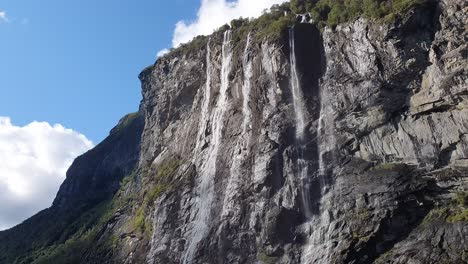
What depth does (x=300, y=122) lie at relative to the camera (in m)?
43.0

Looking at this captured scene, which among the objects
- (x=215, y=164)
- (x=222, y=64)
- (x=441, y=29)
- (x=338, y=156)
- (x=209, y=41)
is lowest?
(x=338, y=156)

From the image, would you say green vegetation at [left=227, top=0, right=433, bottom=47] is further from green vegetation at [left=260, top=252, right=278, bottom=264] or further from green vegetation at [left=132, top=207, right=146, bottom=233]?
green vegetation at [left=260, top=252, right=278, bottom=264]

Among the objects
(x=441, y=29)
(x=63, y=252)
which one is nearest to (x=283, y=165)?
(x=441, y=29)

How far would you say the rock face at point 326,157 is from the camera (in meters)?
35.0

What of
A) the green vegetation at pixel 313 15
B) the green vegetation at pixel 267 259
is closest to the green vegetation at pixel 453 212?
the green vegetation at pixel 267 259

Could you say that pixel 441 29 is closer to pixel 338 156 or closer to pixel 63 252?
pixel 338 156

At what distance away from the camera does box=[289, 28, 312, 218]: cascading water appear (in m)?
39.2

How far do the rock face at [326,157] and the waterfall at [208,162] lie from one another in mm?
125

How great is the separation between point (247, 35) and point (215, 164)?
1439 cm

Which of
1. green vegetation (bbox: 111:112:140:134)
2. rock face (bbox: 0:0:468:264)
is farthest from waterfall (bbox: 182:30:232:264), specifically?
green vegetation (bbox: 111:112:140:134)

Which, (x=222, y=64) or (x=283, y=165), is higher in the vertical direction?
(x=222, y=64)

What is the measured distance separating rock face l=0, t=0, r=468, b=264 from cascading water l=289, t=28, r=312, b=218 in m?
0.09

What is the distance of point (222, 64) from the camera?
177 feet

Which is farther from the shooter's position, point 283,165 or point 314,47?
point 314,47
